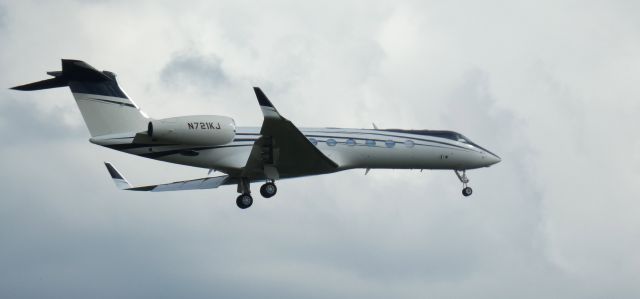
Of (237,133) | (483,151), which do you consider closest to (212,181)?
(237,133)

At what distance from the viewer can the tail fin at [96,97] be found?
3869cm

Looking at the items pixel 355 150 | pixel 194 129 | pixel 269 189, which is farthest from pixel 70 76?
pixel 355 150

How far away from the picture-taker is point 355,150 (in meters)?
42.4

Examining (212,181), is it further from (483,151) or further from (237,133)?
(483,151)

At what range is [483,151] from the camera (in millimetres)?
45844

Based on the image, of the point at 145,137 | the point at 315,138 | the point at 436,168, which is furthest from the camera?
the point at 436,168

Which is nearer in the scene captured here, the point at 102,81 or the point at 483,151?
the point at 102,81

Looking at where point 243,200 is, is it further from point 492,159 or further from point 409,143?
point 492,159

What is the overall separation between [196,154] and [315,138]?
4.52 metres

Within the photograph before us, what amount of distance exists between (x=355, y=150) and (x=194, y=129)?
7.02m

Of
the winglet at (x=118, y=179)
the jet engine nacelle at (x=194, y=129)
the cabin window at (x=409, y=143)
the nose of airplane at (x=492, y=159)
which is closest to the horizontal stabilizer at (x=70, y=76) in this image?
the jet engine nacelle at (x=194, y=129)

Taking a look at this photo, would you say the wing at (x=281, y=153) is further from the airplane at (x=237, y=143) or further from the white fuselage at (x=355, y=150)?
the white fuselage at (x=355, y=150)

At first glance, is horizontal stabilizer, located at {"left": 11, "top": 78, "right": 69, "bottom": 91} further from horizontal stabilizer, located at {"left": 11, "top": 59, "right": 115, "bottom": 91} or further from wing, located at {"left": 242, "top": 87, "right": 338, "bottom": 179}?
wing, located at {"left": 242, "top": 87, "right": 338, "bottom": 179}

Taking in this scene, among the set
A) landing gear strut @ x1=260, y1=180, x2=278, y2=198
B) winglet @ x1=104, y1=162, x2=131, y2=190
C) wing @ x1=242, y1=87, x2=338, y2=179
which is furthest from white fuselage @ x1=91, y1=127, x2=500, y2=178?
winglet @ x1=104, y1=162, x2=131, y2=190
